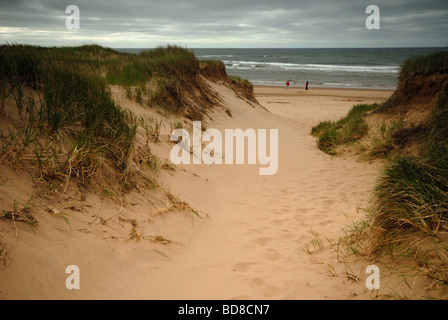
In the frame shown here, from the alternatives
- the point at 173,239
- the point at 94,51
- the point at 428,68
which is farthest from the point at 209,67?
the point at 173,239

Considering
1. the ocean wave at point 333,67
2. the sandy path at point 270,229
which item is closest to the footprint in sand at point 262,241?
the sandy path at point 270,229

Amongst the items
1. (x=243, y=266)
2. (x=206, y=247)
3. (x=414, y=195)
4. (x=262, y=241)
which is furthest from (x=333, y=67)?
(x=243, y=266)

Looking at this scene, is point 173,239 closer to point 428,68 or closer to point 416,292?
point 416,292

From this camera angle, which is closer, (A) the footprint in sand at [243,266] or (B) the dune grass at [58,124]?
(A) the footprint in sand at [243,266]

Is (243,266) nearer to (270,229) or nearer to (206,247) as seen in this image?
(206,247)

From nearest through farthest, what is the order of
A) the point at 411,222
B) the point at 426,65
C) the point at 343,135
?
the point at 411,222
the point at 426,65
the point at 343,135

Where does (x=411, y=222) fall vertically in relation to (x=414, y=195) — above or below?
below

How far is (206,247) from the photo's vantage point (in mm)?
3363

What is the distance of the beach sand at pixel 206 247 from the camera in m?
2.29

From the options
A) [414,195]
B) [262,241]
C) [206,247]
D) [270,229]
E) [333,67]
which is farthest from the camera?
[333,67]

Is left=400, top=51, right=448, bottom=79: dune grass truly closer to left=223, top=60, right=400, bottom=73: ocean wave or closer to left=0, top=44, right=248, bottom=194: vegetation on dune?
left=0, top=44, right=248, bottom=194: vegetation on dune

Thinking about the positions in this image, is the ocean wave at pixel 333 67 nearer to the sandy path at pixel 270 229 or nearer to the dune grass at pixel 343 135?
the dune grass at pixel 343 135

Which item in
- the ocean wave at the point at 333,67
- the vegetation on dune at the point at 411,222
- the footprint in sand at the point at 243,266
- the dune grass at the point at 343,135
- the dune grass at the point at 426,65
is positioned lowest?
the footprint in sand at the point at 243,266
